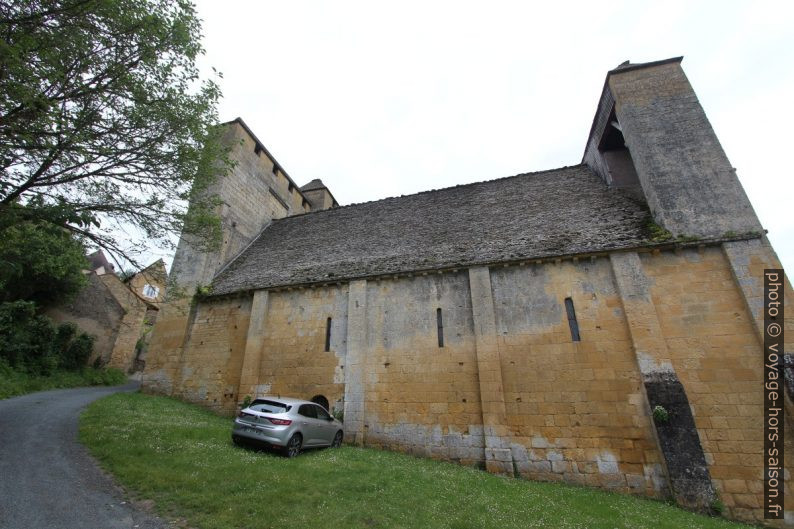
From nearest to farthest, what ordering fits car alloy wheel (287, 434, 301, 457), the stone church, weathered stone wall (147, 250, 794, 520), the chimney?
1. car alloy wheel (287, 434, 301, 457)
2. weathered stone wall (147, 250, 794, 520)
3. the stone church
4. the chimney

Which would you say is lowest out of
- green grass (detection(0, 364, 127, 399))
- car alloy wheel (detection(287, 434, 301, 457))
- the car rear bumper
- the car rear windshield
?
car alloy wheel (detection(287, 434, 301, 457))

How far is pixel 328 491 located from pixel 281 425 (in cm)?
233

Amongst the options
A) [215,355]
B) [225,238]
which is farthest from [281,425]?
[225,238]

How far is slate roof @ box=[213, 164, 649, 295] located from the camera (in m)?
12.2

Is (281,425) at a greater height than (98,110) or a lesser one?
lesser

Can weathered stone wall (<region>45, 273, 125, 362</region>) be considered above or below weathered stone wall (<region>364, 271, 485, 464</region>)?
above

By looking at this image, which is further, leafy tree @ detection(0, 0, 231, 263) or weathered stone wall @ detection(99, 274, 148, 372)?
weathered stone wall @ detection(99, 274, 148, 372)

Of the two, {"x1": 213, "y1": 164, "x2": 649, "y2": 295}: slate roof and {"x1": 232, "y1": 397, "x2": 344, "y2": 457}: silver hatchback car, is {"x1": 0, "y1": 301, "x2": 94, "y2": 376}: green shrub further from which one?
{"x1": 232, "y1": 397, "x2": 344, "y2": 457}: silver hatchback car

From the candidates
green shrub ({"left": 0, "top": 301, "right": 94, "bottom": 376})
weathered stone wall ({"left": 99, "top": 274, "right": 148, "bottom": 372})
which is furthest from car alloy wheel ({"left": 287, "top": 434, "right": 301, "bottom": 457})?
weathered stone wall ({"left": 99, "top": 274, "right": 148, "bottom": 372})

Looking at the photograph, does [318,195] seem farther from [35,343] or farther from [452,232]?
[35,343]

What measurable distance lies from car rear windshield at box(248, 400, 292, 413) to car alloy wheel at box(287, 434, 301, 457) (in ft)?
2.19

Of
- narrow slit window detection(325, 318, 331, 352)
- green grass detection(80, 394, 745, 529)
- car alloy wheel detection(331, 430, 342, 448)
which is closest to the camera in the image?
green grass detection(80, 394, 745, 529)

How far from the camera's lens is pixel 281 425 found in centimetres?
833

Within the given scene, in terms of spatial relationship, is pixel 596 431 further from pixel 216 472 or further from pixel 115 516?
pixel 115 516
